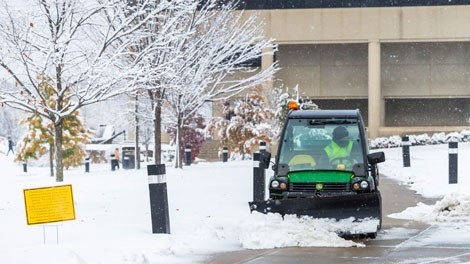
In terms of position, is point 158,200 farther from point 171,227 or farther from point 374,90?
point 374,90

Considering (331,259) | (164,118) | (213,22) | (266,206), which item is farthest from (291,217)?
(164,118)

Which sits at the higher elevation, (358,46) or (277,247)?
(358,46)

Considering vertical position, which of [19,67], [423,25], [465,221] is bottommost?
[465,221]

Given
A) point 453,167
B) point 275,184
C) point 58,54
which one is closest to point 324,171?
point 275,184

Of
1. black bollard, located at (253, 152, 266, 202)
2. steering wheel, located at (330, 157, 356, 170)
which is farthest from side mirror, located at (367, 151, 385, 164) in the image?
black bollard, located at (253, 152, 266, 202)

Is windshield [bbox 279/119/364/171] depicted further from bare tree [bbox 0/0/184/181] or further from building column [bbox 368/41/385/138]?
building column [bbox 368/41/385/138]

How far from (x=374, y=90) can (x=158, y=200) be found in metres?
39.4

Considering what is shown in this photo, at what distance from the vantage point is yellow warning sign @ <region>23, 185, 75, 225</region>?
33.0 ft

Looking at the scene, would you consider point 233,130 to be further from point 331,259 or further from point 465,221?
point 331,259

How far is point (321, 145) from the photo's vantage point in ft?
39.6

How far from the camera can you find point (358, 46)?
5231 centimetres

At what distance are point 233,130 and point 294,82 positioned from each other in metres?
13.1

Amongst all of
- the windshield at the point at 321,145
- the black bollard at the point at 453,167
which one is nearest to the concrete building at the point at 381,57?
the black bollard at the point at 453,167

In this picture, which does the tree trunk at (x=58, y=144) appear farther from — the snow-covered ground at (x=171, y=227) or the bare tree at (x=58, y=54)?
the snow-covered ground at (x=171, y=227)
